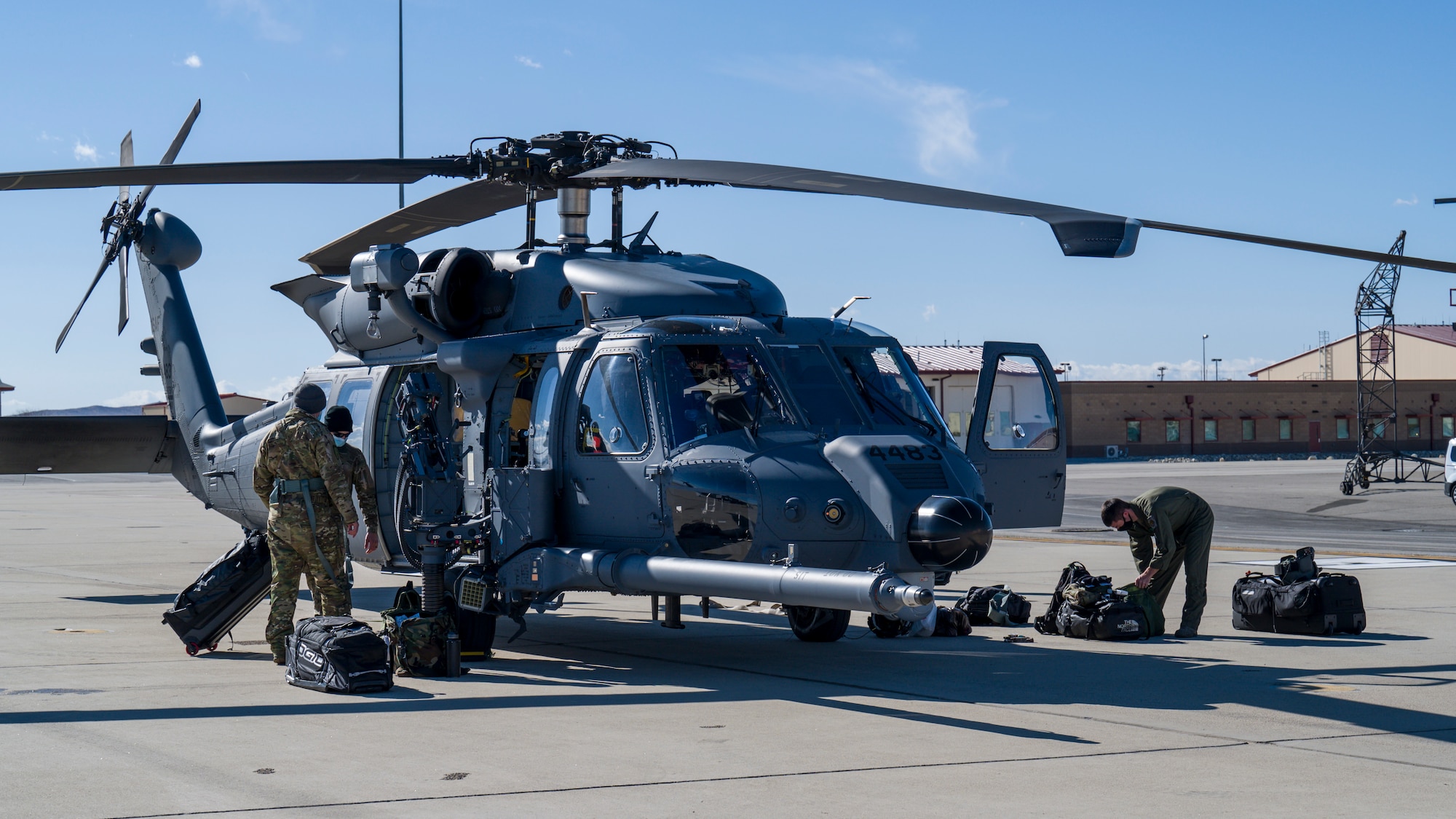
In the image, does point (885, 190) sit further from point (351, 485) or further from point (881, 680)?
point (351, 485)

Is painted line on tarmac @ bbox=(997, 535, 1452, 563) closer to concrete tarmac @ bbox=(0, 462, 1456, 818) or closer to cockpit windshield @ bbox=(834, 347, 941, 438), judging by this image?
concrete tarmac @ bbox=(0, 462, 1456, 818)

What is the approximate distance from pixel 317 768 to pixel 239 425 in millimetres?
8010

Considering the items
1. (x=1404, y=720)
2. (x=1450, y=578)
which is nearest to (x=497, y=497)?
(x=1404, y=720)

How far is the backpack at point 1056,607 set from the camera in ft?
40.5

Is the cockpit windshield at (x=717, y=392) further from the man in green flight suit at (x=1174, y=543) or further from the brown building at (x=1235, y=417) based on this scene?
the brown building at (x=1235, y=417)

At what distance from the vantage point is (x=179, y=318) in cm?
1554

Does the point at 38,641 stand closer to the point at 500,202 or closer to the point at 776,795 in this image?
the point at 500,202

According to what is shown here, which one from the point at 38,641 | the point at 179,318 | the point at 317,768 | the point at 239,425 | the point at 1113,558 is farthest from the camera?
the point at 1113,558

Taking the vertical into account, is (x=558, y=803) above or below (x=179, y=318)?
below

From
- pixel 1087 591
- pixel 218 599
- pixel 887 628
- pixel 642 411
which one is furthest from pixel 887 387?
pixel 218 599

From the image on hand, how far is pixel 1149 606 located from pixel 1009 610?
4.53 ft

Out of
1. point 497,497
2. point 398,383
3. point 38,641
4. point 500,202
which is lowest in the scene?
point 38,641

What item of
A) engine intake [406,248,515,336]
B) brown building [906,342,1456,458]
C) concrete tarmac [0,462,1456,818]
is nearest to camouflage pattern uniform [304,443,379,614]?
concrete tarmac [0,462,1456,818]

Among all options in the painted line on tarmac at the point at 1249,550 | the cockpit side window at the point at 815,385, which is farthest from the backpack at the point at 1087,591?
the painted line on tarmac at the point at 1249,550
